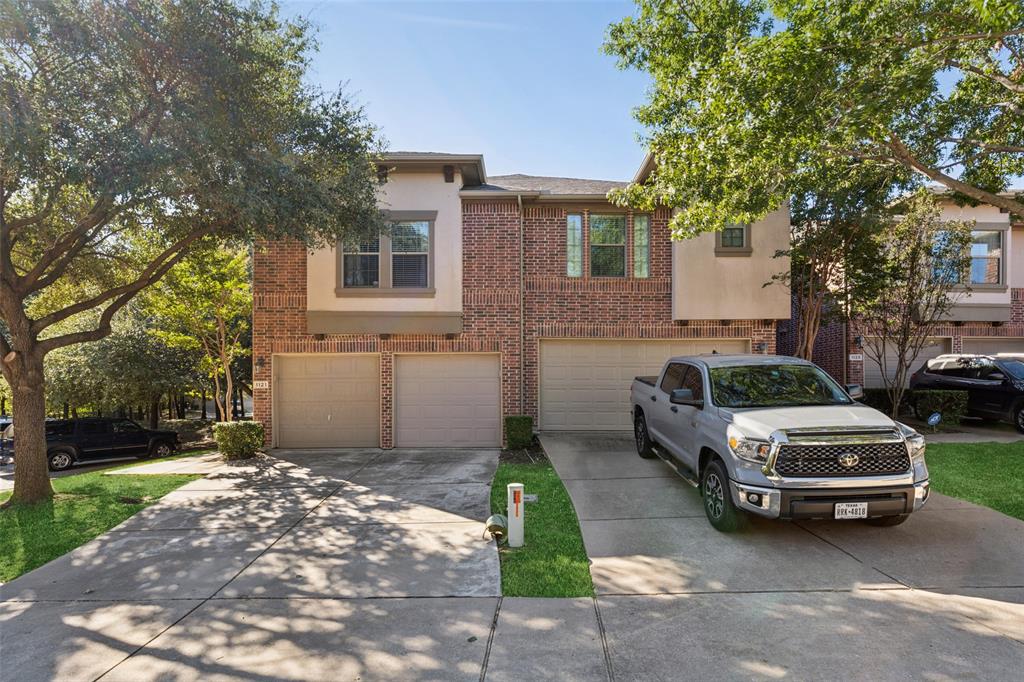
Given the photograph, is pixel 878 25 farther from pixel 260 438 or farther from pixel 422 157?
pixel 260 438

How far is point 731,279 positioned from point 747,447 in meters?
7.33

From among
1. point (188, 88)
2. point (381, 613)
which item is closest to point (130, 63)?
point (188, 88)

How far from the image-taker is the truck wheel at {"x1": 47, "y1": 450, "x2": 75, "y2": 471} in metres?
14.0

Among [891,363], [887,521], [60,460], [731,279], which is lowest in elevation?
[60,460]

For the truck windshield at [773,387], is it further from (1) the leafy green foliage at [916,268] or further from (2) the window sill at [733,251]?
(1) the leafy green foliage at [916,268]

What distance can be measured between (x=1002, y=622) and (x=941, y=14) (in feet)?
23.2

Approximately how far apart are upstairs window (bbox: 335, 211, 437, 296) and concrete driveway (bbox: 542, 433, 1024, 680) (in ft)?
21.5

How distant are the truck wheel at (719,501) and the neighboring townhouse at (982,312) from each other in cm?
982

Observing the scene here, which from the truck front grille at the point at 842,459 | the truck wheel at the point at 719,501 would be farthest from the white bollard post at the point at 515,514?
the truck front grille at the point at 842,459

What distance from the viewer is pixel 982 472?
7875 mm

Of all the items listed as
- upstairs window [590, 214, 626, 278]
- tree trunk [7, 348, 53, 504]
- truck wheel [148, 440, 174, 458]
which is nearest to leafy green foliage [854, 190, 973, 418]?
upstairs window [590, 214, 626, 278]

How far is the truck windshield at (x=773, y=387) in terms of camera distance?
19.6ft

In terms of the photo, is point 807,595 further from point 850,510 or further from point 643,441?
point 643,441

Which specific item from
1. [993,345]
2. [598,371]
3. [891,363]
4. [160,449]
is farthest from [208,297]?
[993,345]
